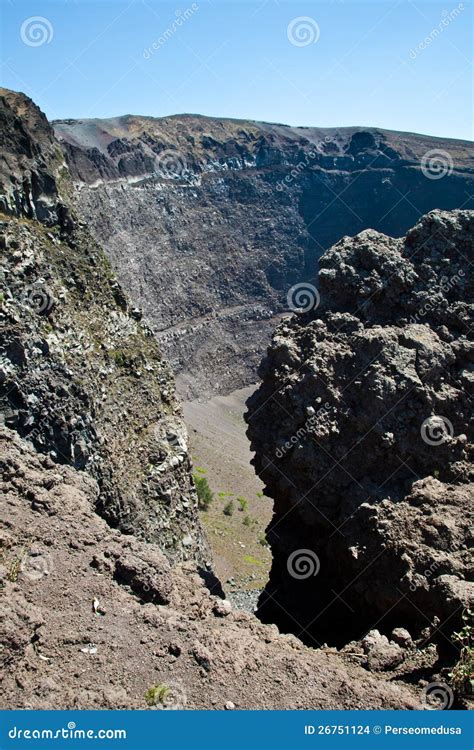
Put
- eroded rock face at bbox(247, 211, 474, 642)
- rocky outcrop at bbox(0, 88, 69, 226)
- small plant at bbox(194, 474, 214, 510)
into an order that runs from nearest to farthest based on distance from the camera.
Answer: eroded rock face at bbox(247, 211, 474, 642) < rocky outcrop at bbox(0, 88, 69, 226) < small plant at bbox(194, 474, 214, 510)

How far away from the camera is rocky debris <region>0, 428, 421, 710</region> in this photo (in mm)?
10125

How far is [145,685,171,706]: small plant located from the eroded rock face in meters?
6.24

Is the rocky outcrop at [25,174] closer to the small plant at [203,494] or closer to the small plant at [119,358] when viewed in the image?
the small plant at [119,358]

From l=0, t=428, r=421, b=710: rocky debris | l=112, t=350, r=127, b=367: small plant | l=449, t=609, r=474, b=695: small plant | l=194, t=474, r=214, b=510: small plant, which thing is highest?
l=449, t=609, r=474, b=695: small plant

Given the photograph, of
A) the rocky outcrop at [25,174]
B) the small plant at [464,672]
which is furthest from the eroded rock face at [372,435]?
the rocky outcrop at [25,174]

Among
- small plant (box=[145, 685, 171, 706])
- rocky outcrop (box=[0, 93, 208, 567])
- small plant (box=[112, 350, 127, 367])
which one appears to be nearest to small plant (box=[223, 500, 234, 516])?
rocky outcrop (box=[0, 93, 208, 567])

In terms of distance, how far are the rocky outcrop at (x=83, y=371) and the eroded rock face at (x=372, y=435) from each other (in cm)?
338

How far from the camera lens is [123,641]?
441 inches

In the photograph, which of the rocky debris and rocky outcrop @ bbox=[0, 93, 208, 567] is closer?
the rocky debris

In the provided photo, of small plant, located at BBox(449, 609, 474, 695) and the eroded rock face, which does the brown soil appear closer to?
the eroded rock face

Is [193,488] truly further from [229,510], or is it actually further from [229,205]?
[229,205]

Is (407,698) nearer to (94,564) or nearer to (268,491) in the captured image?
(94,564)

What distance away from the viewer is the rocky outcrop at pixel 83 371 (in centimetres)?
1697

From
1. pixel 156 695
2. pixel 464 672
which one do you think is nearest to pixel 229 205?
pixel 464 672
